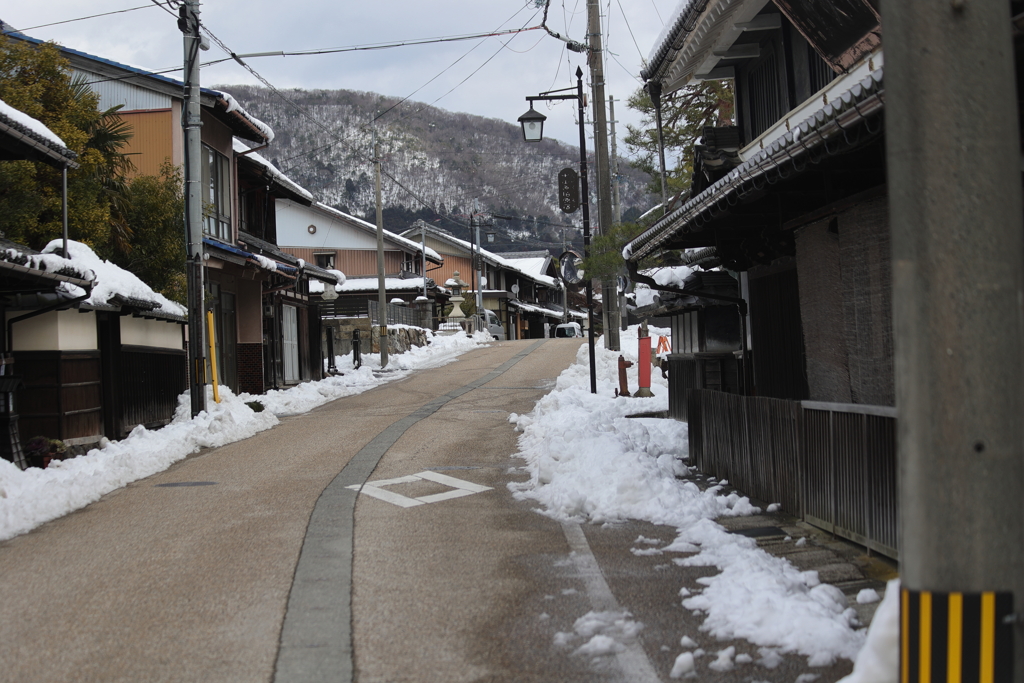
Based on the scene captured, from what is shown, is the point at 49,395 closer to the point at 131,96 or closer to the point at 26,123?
the point at 26,123

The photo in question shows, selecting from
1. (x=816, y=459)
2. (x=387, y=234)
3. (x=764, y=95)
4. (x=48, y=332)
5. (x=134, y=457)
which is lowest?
(x=134, y=457)

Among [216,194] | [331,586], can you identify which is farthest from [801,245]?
[216,194]

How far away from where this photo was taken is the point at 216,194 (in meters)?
21.3

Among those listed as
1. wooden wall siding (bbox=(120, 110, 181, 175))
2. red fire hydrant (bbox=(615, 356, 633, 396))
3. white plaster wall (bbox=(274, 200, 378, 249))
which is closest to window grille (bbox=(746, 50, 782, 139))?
red fire hydrant (bbox=(615, 356, 633, 396))

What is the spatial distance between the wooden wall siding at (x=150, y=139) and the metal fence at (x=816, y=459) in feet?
49.0

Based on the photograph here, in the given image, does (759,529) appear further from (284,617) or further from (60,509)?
(60,509)

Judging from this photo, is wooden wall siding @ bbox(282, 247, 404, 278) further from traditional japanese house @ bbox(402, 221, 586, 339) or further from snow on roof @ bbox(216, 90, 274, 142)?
snow on roof @ bbox(216, 90, 274, 142)

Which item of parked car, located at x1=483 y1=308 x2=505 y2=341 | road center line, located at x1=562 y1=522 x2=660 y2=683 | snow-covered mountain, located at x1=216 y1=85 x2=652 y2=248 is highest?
snow-covered mountain, located at x1=216 y1=85 x2=652 y2=248

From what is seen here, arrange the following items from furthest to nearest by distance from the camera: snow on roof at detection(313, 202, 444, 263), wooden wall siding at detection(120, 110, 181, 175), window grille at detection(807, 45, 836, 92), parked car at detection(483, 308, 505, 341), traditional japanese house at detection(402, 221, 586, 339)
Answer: traditional japanese house at detection(402, 221, 586, 339) < parked car at detection(483, 308, 505, 341) < snow on roof at detection(313, 202, 444, 263) < wooden wall siding at detection(120, 110, 181, 175) < window grille at detection(807, 45, 836, 92)

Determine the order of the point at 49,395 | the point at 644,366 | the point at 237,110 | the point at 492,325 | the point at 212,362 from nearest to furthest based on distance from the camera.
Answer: the point at 49,395 < the point at 212,362 < the point at 644,366 < the point at 237,110 < the point at 492,325

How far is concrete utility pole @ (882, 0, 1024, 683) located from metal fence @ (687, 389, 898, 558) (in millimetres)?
2607

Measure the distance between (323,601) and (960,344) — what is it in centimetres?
390

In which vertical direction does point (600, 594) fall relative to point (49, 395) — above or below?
below

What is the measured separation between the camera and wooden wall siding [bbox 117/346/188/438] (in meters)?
13.9
